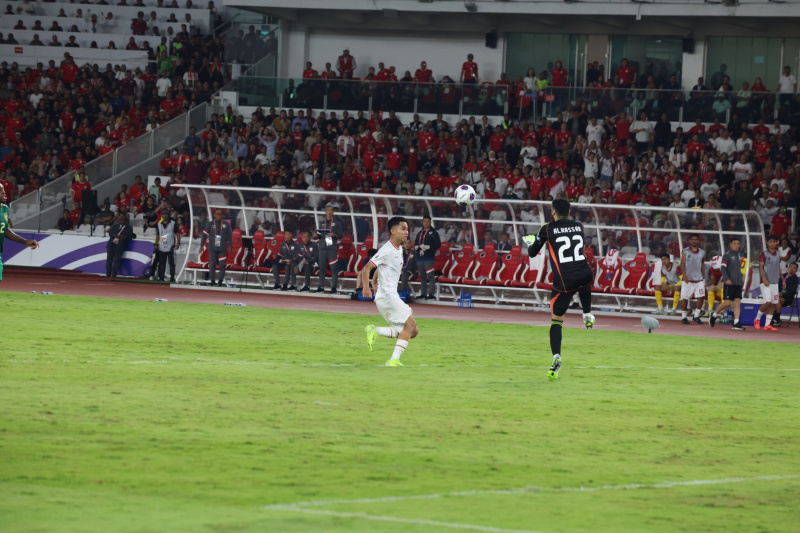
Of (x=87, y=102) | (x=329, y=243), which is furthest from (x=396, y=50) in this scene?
(x=329, y=243)

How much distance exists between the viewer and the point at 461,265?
29.3m

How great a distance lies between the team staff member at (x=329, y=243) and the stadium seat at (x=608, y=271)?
6786 mm

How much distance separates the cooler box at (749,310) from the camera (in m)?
26.8

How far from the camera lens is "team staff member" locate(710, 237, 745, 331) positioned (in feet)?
83.6

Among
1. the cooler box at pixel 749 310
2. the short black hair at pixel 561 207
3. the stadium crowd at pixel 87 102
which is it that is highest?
the stadium crowd at pixel 87 102

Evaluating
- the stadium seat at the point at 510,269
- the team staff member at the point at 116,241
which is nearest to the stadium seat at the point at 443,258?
the stadium seat at the point at 510,269

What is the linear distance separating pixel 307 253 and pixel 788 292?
1227 centimetres

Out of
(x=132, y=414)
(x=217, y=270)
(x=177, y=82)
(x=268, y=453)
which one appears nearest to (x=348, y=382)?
(x=132, y=414)

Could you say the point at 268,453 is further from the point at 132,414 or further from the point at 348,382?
the point at 348,382

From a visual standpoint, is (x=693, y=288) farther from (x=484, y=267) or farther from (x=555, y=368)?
(x=555, y=368)

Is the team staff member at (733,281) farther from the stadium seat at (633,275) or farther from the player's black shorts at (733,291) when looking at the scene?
the stadium seat at (633,275)

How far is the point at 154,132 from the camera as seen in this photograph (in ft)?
126

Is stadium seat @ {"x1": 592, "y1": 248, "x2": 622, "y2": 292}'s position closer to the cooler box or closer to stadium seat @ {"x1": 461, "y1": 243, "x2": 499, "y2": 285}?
stadium seat @ {"x1": 461, "y1": 243, "x2": 499, "y2": 285}

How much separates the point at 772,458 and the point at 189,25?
130ft
